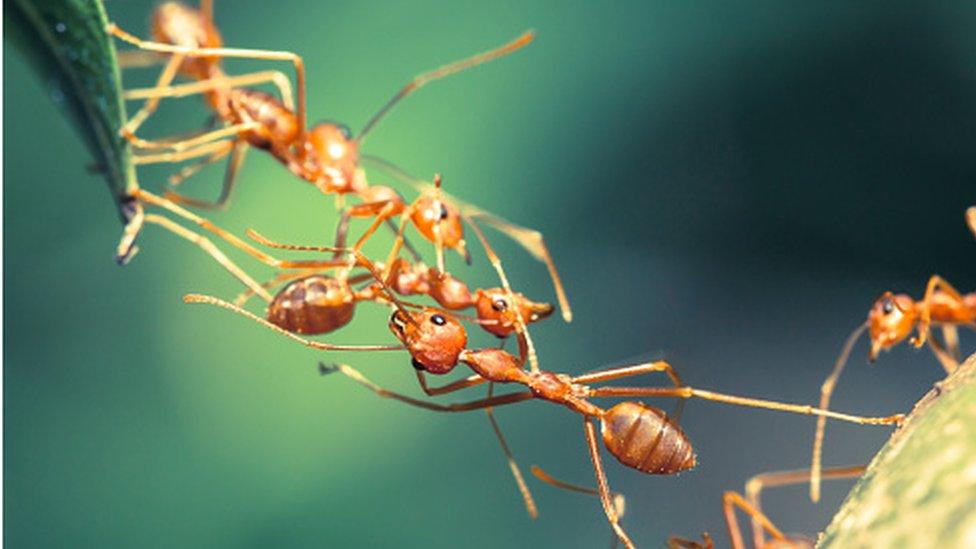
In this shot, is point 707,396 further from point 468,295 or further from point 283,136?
point 283,136

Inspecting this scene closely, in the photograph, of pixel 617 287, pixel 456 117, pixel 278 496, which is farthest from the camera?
pixel 617 287

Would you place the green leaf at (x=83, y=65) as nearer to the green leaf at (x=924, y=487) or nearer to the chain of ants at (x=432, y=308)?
the chain of ants at (x=432, y=308)

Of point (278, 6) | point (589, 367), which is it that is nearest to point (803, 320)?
Result: point (589, 367)

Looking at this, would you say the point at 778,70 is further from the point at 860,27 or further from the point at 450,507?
the point at 450,507

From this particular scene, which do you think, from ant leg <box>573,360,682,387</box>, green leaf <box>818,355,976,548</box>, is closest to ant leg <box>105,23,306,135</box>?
ant leg <box>573,360,682,387</box>

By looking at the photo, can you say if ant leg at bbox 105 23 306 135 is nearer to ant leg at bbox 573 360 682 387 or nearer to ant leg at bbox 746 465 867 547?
ant leg at bbox 573 360 682 387

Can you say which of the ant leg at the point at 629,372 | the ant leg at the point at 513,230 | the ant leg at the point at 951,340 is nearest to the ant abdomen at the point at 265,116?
the ant leg at the point at 513,230

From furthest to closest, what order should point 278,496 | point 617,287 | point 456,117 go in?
1. point 617,287
2. point 456,117
3. point 278,496
